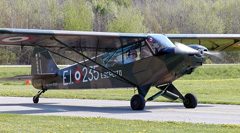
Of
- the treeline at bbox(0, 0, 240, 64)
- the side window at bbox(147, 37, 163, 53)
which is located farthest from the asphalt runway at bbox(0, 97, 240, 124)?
the treeline at bbox(0, 0, 240, 64)

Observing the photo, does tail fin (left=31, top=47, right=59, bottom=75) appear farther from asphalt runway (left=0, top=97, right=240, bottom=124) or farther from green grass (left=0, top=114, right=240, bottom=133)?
green grass (left=0, top=114, right=240, bottom=133)

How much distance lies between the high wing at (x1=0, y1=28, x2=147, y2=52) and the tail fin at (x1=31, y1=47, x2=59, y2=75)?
6.51ft

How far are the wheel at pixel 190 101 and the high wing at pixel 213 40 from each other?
7.75ft

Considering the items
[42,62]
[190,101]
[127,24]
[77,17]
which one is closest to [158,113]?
[190,101]

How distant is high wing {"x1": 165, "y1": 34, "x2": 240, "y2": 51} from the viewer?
71.9 feet

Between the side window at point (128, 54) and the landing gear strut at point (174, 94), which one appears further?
the landing gear strut at point (174, 94)

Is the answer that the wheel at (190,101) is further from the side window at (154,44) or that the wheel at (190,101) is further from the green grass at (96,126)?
the green grass at (96,126)

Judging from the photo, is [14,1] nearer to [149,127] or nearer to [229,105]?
[229,105]

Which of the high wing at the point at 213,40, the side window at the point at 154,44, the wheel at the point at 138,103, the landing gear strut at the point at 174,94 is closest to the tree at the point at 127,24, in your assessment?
the high wing at the point at 213,40

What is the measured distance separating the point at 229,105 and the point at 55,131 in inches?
399

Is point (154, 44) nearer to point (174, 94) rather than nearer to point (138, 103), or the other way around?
point (138, 103)

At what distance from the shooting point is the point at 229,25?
313 ft

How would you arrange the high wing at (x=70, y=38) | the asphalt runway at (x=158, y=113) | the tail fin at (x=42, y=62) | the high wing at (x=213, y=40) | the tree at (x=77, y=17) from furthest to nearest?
the tree at (x=77, y=17)
the tail fin at (x=42, y=62)
the high wing at (x=213, y=40)
the high wing at (x=70, y=38)
the asphalt runway at (x=158, y=113)

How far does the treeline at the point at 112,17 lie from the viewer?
77.8 meters
